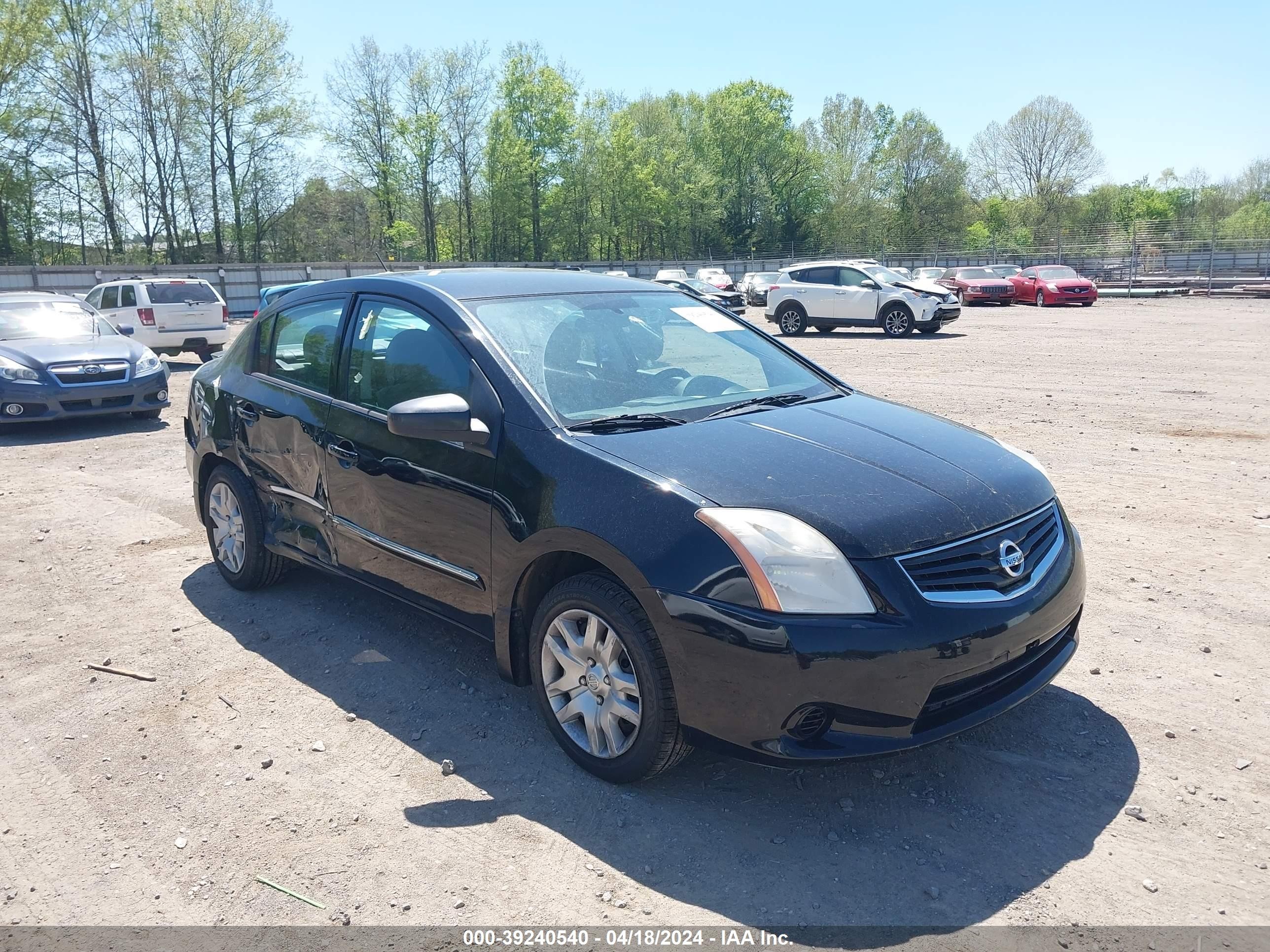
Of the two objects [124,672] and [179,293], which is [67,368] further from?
[179,293]

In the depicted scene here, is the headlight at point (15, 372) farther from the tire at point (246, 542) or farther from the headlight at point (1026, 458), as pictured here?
the headlight at point (1026, 458)

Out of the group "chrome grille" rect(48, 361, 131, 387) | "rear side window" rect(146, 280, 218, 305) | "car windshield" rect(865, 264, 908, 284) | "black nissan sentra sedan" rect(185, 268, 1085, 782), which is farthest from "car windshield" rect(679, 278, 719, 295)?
"black nissan sentra sedan" rect(185, 268, 1085, 782)

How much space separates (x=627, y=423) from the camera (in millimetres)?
3678

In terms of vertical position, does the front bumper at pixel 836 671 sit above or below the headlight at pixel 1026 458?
below

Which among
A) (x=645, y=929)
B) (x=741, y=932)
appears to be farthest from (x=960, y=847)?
(x=645, y=929)

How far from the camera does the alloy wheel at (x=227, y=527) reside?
212 inches

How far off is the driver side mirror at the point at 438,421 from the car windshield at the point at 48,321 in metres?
10.4

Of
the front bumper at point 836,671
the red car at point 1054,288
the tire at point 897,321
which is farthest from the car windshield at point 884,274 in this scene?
the front bumper at point 836,671

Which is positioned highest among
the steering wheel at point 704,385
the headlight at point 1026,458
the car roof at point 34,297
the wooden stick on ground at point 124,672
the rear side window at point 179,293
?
the rear side window at point 179,293

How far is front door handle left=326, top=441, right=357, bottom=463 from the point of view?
4363 mm

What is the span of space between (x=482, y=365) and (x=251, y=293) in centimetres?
A: 3846

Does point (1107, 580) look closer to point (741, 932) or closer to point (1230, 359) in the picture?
point (741, 932)

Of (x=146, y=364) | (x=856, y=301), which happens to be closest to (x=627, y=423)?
(x=146, y=364)

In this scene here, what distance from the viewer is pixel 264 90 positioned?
49281 mm
